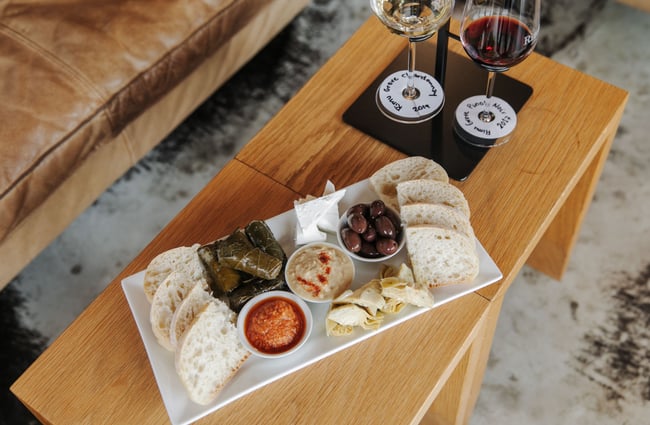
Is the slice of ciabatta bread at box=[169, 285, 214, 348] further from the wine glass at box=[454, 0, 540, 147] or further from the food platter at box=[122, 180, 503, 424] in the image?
the wine glass at box=[454, 0, 540, 147]

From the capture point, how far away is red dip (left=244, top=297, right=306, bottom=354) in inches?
39.8

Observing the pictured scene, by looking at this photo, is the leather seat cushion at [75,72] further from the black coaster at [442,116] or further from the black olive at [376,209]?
the black olive at [376,209]

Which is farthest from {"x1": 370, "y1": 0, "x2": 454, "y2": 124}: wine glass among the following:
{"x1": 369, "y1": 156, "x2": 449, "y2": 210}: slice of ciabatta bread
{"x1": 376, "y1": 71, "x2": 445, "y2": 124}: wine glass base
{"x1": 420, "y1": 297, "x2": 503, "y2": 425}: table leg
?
{"x1": 420, "y1": 297, "x2": 503, "y2": 425}: table leg

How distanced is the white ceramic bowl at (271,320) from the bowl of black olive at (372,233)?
12 cm

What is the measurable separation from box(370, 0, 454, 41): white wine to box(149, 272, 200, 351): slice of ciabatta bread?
54 centimetres

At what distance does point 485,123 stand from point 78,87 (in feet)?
2.79

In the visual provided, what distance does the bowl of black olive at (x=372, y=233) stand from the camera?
3.56 ft

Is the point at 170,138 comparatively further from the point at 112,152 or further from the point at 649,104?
the point at 649,104

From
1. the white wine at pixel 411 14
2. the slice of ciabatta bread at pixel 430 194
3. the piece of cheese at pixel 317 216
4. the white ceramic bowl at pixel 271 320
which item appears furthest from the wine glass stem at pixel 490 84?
the white ceramic bowl at pixel 271 320

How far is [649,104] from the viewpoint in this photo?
2047 mm

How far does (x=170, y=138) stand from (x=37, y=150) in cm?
63

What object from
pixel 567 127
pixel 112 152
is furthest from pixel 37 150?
pixel 567 127

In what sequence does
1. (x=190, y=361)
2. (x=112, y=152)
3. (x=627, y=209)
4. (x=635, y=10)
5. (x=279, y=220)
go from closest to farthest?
(x=190, y=361)
(x=279, y=220)
(x=112, y=152)
(x=627, y=209)
(x=635, y=10)

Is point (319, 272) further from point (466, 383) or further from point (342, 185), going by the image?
point (466, 383)
